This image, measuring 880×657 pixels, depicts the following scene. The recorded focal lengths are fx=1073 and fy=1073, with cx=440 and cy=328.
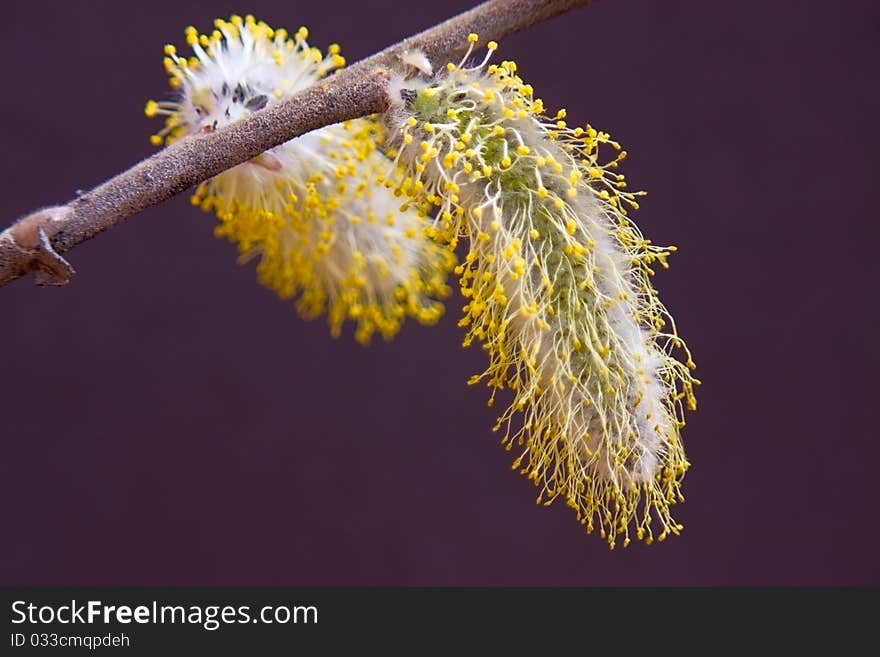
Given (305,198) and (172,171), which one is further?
(305,198)

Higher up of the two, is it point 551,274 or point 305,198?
point 305,198

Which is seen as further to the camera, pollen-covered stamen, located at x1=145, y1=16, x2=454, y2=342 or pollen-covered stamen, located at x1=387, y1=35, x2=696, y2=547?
pollen-covered stamen, located at x1=145, y1=16, x2=454, y2=342

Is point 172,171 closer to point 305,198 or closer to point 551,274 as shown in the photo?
point 305,198

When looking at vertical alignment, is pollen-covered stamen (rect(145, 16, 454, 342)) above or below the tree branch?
above

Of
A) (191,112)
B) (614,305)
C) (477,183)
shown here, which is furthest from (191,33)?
(614,305)

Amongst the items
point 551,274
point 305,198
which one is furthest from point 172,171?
point 551,274
